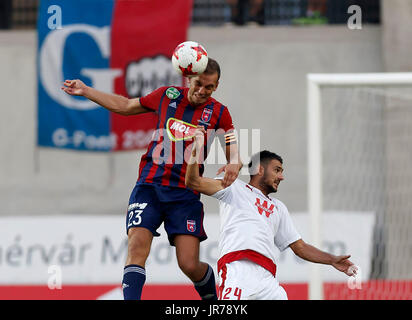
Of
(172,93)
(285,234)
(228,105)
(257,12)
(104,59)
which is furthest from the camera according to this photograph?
(257,12)

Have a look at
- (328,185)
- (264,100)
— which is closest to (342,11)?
(264,100)

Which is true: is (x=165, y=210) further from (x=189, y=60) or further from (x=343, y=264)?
(x=343, y=264)

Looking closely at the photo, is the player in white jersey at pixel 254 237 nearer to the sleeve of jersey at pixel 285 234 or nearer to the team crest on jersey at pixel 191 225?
the sleeve of jersey at pixel 285 234

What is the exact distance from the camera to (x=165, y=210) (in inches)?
235

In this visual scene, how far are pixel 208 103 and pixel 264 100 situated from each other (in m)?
6.64

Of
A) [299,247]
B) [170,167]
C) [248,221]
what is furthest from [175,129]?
[299,247]

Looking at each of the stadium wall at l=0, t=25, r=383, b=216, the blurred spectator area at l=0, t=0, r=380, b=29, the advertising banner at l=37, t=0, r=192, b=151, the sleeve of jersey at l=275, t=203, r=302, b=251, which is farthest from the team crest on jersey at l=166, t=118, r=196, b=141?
the blurred spectator area at l=0, t=0, r=380, b=29

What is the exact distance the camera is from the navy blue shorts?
5.87 metres

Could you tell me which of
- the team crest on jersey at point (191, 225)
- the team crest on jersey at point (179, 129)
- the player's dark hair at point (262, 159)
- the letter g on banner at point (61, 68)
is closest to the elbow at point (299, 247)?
the player's dark hair at point (262, 159)

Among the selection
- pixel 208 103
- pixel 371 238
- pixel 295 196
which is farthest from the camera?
pixel 295 196

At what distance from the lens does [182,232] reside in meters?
5.96

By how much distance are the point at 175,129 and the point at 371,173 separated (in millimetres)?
6577

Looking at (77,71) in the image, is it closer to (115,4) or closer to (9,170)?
(115,4)

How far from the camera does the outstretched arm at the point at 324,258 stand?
5750 millimetres
